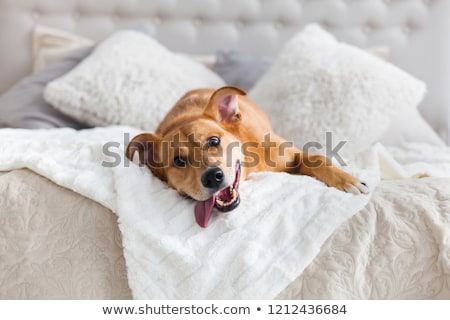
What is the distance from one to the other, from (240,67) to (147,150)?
1299mm

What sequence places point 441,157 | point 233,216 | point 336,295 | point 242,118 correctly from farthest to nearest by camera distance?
1. point 441,157
2. point 242,118
3. point 233,216
4. point 336,295

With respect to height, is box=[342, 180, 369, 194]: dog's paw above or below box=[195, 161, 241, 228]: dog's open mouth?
above

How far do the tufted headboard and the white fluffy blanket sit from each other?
1709 mm

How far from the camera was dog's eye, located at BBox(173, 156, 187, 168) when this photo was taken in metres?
1.60

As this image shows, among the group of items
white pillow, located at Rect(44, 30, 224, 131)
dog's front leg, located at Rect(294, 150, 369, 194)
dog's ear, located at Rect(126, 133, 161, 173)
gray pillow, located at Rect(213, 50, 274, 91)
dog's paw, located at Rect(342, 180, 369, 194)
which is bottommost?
white pillow, located at Rect(44, 30, 224, 131)

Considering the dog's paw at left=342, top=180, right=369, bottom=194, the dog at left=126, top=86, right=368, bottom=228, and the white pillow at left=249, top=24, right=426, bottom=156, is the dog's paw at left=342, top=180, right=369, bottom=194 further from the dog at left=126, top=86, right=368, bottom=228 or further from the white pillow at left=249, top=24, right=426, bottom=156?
the white pillow at left=249, top=24, right=426, bottom=156

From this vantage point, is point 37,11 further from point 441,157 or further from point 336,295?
→ point 336,295

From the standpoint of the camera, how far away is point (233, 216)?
4.78 ft

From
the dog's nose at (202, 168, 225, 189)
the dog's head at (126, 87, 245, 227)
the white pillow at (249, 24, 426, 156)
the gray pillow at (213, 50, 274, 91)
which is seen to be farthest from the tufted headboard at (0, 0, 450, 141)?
the dog's nose at (202, 168, 225, 189)

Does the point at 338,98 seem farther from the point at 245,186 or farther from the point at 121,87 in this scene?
the point at 121,87

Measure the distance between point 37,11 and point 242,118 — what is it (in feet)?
6.38

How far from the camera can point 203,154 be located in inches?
61.1

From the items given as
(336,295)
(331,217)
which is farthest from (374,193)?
(336,295)

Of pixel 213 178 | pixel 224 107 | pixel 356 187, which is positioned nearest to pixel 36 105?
pixel 224 107
